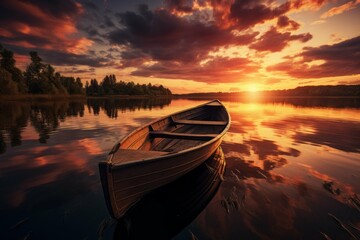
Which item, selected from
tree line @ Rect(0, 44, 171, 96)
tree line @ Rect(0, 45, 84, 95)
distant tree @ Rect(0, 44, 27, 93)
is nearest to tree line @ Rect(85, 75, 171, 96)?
tree line @ Rect(0, 44, 171, 96)

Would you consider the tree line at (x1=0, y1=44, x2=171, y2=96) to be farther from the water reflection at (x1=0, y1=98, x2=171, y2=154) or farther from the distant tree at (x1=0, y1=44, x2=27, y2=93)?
the water reflection at (x1=0, y1=98, x2=171, y2=154)

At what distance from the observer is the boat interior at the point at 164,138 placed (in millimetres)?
5179

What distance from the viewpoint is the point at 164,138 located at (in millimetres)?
9539

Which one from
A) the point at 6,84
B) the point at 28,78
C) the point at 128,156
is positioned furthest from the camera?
the point at 28,78

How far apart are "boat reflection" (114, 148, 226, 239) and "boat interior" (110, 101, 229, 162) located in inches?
62.7

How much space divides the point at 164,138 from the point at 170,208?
176 inches

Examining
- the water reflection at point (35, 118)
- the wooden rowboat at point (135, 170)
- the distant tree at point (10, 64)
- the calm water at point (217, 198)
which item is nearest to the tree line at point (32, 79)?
the distant tree at point (10, 64)

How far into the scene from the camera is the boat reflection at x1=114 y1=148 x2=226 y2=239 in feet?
14.9

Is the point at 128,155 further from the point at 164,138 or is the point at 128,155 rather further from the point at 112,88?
the point at 112,88

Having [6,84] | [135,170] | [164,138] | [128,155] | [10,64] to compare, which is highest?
[10,64]

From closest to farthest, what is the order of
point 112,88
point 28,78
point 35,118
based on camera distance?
1. point 35,118
2. point 28,78
3. point 112,88

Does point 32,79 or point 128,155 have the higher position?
point 32,79

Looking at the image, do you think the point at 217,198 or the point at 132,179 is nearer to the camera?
the point at 132,179

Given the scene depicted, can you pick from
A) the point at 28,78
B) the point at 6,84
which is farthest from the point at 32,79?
the point at 6,84
